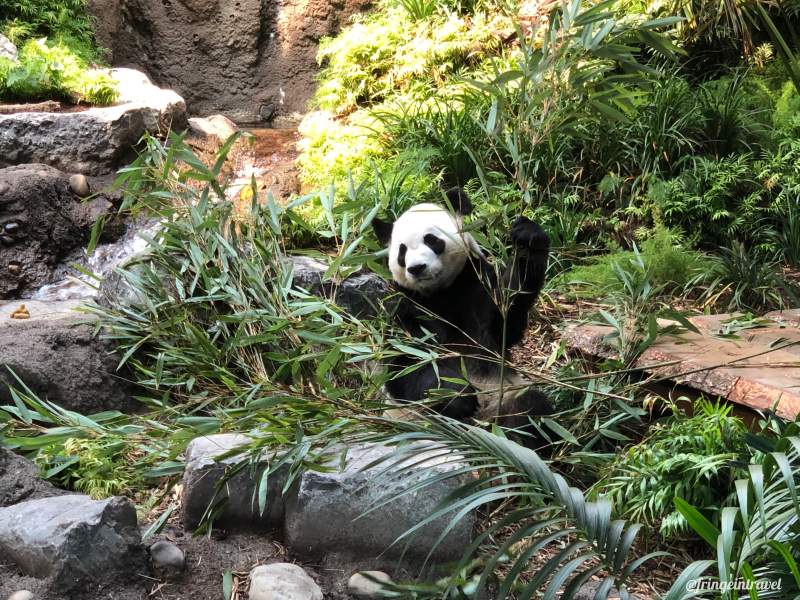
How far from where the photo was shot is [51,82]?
8242 millimetres

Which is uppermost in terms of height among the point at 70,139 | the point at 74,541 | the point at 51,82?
the point at 51,82

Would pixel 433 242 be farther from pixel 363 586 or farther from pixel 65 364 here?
pixel 65 364

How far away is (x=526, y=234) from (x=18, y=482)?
2.42m

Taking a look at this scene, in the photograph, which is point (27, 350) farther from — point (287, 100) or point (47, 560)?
point (287, 100)

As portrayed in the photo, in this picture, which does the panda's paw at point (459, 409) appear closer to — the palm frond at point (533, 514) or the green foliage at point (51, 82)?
the palm frond at point (533, 514)

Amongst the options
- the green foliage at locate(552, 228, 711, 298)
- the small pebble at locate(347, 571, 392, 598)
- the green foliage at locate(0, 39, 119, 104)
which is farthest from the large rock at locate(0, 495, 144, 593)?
the green foliage at locate(0, 39, 119, 104)

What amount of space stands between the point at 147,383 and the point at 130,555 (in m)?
1.70

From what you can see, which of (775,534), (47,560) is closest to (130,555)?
(47,560)

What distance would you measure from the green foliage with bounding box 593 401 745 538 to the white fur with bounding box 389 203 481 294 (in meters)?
1.31

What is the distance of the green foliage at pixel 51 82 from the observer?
8023mm

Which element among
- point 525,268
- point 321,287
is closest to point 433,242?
point 525,268

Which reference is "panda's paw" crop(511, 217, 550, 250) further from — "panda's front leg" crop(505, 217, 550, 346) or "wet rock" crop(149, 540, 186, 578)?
"wet rock" crop(149, 540, 186, 578)

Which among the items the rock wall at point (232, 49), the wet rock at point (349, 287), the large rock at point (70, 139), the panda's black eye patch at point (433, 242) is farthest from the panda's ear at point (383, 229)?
the rock wall at point (232, 49)

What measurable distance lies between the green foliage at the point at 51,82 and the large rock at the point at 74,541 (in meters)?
6.36
